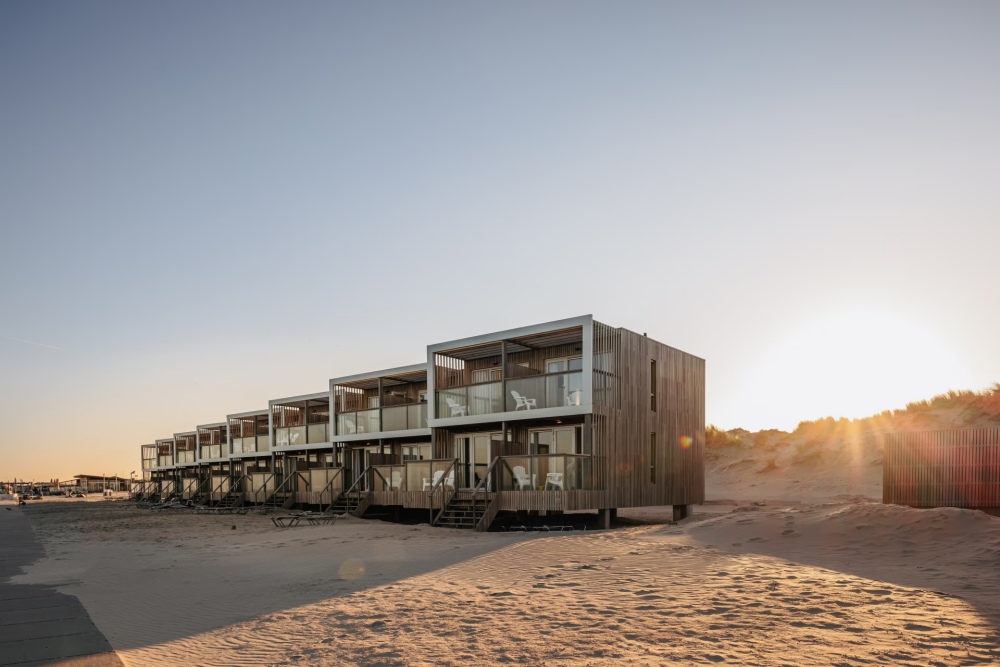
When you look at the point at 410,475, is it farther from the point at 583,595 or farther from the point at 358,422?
the point at 583,595

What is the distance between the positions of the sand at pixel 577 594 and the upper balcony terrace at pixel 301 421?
16987mm

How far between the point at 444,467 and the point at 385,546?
6.45 m

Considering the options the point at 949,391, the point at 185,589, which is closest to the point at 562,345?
the point at 185,589

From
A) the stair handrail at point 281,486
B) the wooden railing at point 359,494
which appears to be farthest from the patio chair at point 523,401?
the stair handrail at point 281,486

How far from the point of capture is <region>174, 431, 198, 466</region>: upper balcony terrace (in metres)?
52.9

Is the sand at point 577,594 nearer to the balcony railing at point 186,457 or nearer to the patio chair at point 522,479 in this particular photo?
the patio chair at point 522,479

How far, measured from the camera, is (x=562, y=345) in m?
25.1

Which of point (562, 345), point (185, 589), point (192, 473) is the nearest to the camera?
point (185, 589)

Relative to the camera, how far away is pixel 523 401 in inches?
906

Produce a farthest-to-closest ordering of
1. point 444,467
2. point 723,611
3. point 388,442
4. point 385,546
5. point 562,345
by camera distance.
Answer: point 388,442 < point 562,345 < point 444,467 < point 385,546 < point 723,611

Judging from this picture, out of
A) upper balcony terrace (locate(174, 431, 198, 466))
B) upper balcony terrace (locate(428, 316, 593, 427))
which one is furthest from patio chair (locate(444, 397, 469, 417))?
upper balcony terrace (locate(174, 431, 198, 466))

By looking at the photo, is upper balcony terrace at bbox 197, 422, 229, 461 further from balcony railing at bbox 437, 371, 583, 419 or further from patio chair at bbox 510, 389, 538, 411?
patio chair at bbox 510, 389, 538, 411

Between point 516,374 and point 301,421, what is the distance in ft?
64.9

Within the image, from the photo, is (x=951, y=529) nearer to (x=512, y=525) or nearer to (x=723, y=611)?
(x=723, y=611)
